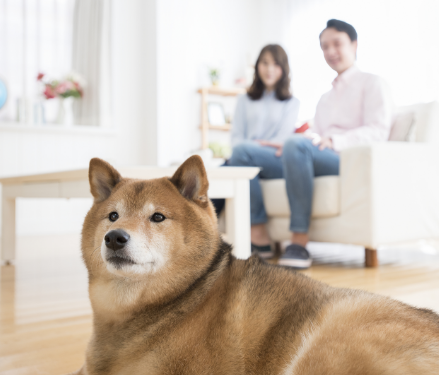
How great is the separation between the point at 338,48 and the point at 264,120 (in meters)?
0.82

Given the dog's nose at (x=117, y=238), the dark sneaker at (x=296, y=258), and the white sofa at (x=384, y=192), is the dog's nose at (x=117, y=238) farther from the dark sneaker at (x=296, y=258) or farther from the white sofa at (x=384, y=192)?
the white sofa at (x=384, y=192)

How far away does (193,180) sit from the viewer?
116 cm

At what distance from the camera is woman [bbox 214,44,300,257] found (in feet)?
10.1

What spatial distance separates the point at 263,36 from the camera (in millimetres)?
6559

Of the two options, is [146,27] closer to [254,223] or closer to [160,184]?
[254,223]

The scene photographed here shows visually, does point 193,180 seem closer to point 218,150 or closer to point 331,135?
point 331,135

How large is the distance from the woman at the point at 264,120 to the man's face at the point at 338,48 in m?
0.43

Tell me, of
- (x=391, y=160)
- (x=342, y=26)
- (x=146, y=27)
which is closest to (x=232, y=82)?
(x=146, y=27)

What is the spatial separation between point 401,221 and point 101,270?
2219 mm

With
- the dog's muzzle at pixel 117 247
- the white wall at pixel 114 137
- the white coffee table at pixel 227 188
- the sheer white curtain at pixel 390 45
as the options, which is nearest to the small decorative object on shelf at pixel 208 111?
the white wall at pixel 114 137

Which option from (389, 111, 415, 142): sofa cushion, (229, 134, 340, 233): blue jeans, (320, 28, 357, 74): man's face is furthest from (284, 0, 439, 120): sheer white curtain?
(229, 134, 340, 233): blue jeans

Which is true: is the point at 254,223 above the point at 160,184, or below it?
below


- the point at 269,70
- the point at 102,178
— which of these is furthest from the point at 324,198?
the point at 102,178

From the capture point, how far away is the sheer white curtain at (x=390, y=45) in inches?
164
